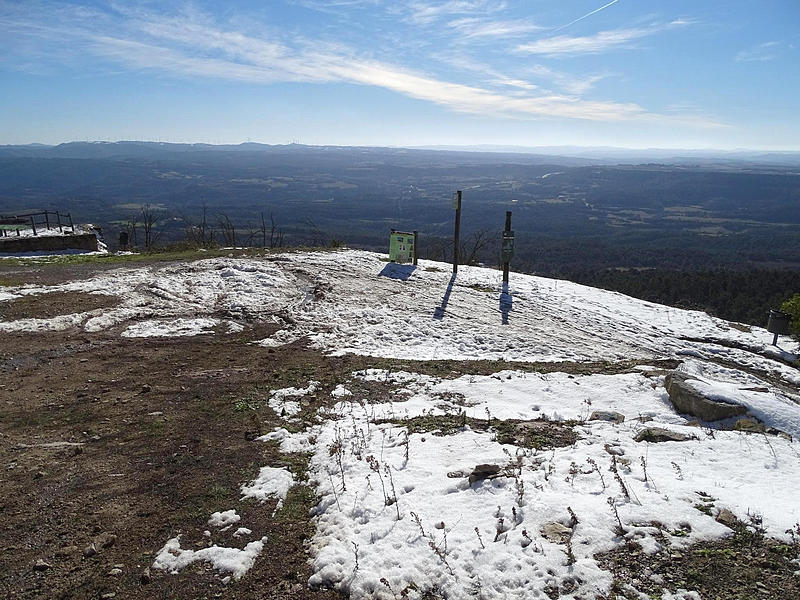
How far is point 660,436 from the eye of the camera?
6551 millimetres

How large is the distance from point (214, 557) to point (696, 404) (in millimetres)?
6985

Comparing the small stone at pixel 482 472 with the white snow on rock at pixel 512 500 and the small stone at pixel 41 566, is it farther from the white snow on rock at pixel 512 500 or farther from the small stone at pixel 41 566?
the small stone at pixel 41 566

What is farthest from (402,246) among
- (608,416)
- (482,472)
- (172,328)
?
(482,472)

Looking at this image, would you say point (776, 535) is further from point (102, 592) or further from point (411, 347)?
point (411, 347)

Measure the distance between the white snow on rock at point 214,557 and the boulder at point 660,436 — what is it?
495 centimetres

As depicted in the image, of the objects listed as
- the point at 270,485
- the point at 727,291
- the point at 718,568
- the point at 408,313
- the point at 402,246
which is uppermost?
the point at 402,246

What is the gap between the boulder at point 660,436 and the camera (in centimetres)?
648

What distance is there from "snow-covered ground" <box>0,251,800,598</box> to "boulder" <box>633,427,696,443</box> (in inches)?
6.3

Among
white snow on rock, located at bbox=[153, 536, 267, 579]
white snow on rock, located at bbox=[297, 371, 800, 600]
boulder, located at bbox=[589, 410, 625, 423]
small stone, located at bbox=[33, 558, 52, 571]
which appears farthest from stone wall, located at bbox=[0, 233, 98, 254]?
boulder, located at bbox=[589, 410, 625, 423]

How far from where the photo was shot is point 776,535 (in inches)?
167

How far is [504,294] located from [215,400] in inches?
431

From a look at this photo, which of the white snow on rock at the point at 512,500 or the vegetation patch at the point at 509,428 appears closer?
A: the white snow on rock at the point at 512,500

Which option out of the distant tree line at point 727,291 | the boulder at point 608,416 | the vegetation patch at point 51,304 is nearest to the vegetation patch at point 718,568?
the boulder at point 608,416

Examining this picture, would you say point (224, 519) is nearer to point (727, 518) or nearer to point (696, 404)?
point (727, 518)
